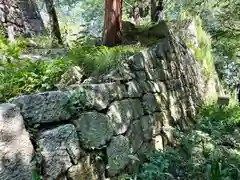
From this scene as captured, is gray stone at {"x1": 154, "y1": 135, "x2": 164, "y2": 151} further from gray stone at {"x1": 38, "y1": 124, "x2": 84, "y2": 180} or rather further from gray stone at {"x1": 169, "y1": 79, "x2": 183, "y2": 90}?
gray stone at {"x1": 38, "y1": 124, "x2": 84, "y2": 180}

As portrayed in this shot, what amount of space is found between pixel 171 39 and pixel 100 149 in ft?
10.6

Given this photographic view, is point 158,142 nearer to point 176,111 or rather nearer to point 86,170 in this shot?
point 176,111

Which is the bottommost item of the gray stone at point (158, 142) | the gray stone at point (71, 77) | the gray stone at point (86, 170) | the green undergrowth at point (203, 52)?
the gray stone at point (158, 142)

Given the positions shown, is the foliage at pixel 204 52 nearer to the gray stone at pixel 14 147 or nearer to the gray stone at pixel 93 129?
the gray stone at pixel 93 129

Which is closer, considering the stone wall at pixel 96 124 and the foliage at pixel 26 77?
the stone wall at pixel 96 124

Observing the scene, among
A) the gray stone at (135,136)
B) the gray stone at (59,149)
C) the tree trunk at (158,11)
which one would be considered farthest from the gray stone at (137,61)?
the tree trunk at (158,11)

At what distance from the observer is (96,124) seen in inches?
98.2

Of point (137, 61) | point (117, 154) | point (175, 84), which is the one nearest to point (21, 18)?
point (137, 61)

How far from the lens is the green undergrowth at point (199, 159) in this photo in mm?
2852

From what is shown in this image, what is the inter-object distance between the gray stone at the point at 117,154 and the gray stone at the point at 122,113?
108 mm

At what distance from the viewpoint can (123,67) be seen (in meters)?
3.42

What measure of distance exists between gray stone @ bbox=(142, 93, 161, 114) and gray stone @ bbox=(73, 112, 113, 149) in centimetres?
108

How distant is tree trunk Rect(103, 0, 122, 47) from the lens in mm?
4133

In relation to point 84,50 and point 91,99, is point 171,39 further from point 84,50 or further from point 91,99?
point 91,99
